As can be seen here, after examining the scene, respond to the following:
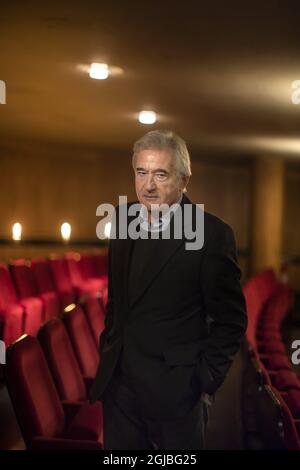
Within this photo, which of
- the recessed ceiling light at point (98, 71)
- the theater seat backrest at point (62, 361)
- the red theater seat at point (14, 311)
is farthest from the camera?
the red theater seat at point (14, 311)

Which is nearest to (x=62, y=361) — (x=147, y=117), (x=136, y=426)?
(x=136, y=426)

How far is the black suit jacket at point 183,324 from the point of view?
6.73ft

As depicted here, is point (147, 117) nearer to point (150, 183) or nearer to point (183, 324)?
point (150, 183)

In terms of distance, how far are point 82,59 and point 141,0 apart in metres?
1.54

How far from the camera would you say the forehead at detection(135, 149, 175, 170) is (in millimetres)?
2074

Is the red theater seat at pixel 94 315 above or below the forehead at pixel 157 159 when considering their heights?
below

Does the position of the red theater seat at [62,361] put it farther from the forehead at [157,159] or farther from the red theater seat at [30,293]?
the red theater seat at [30,293]

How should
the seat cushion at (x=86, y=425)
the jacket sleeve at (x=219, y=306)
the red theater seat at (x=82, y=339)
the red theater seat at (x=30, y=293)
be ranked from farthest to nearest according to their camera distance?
the red theater seat at (x=30, y=293) → the red theater seat at (x=82, y=339) → the seat cushion at (x=86, y=425) → the jacket sleeve at (x=219, y=306)

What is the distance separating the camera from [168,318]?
2066 millimetres

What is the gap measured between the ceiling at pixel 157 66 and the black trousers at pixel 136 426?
2.15 m

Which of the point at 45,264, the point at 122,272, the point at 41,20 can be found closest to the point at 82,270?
the point at 45,264

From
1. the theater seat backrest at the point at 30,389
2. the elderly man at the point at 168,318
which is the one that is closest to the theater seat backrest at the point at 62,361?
the theater seat backrest at the point at 30,389

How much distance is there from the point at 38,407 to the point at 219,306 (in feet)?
3.04
